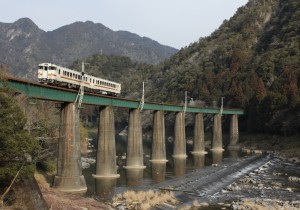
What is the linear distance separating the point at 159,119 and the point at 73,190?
1490 inches

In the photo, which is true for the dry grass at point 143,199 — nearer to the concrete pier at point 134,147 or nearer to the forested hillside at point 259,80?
the concrete pier at point 134,147

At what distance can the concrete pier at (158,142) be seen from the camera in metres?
77.8

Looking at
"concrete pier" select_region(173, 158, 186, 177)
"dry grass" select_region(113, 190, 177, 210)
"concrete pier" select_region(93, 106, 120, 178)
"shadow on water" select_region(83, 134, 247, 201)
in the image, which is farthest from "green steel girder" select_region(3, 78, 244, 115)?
"concrete pier" select_region(173, 158, 186, 177)

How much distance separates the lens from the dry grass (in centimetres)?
3847

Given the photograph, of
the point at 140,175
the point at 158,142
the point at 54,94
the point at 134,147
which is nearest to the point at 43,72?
the point at 54,94

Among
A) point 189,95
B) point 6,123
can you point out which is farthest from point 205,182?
point 189,95

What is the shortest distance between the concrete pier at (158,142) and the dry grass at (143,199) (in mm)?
33608

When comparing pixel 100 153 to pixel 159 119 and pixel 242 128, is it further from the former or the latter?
pixel 242 128

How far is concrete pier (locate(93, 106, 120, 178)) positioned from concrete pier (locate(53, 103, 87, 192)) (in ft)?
31.9

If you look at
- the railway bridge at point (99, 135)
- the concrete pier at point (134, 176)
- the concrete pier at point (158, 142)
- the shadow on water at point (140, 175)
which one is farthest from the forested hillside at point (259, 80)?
the concrete pier at point (134, 176)

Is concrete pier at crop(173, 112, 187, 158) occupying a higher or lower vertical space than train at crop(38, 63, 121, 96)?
lower

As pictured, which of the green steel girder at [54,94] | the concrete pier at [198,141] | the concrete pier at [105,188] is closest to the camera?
the green steel girder at [54,94]

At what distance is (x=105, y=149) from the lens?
56562 mm

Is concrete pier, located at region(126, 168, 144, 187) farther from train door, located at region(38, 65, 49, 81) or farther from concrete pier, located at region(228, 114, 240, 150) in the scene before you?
concrete pier, located at region(228, 114, 240, 150)
